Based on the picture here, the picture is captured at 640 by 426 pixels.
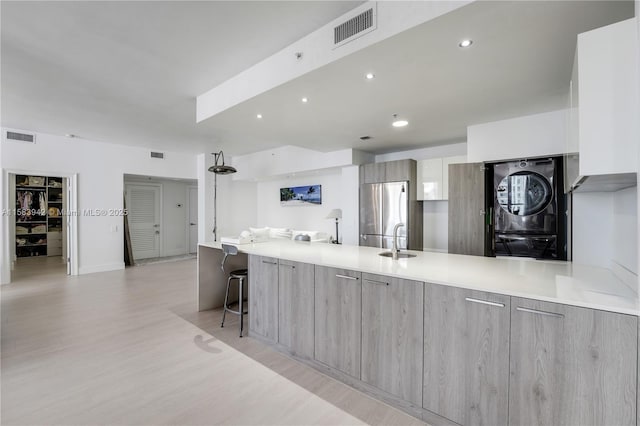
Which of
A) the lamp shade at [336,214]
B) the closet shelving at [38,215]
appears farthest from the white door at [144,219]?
the lamp shade at [336,214]

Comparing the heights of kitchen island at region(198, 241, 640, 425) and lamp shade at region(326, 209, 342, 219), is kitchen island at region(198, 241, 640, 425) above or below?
below

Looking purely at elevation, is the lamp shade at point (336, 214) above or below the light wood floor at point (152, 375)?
above

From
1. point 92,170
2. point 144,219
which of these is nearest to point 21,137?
point 92,170

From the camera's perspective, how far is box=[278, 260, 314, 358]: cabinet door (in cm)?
248

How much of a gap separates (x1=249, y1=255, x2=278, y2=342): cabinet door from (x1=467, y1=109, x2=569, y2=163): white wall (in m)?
3.07

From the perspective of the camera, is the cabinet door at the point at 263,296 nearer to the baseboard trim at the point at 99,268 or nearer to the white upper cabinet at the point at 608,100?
the white upper cabinet at the point at 608,100

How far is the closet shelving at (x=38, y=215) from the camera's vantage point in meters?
7.61

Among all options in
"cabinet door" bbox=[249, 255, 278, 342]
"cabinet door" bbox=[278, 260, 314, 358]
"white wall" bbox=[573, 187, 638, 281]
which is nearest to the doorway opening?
"cabinet door" bbox=[249, 255, 278, 342]

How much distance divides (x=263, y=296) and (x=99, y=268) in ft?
17.6

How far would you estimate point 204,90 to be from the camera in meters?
3.45

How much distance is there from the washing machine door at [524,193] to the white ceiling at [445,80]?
2.60 feet

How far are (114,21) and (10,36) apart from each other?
1044 millimetres

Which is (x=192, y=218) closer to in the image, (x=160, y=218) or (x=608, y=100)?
(x=160, y=218)

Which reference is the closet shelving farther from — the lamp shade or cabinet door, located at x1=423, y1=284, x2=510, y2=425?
cabinet door, located at x1=423, y1=284, x2=510, y2=425
